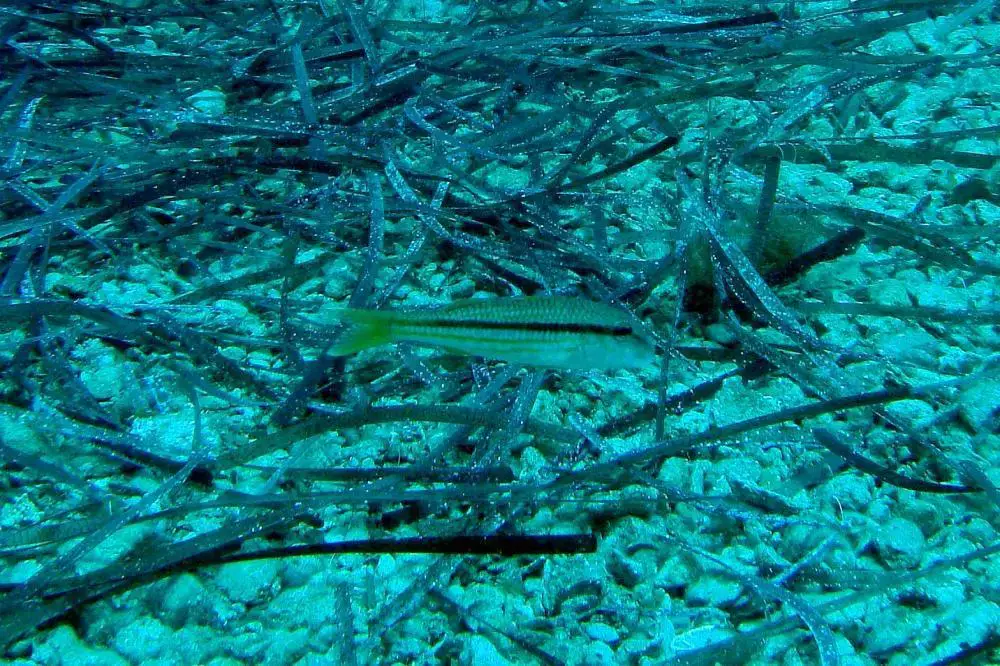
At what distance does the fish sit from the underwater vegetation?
0.04 feet

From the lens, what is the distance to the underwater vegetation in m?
2.04

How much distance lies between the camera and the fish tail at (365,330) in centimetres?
210

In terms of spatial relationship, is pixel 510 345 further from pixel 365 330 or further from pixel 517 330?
pixel 365 330

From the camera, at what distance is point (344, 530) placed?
7.51 feet

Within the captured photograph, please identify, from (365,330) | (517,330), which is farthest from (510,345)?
(365,330)

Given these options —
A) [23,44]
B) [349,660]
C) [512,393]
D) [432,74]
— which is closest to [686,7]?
[432,74]

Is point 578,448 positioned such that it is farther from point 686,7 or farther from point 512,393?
point 686,7

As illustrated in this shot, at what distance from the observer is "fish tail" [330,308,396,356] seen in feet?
6.88

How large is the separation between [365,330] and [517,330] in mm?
545

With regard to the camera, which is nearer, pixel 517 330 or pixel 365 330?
pixel 517 330

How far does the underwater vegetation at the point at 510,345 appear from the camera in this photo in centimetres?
204

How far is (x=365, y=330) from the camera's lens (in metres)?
2.13

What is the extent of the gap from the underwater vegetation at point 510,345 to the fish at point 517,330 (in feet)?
0.04

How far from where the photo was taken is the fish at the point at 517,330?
2033 millimetres
